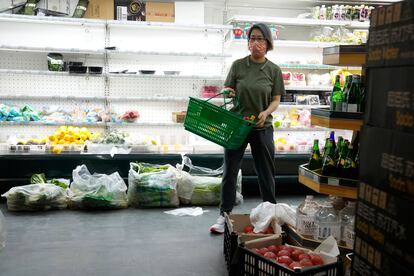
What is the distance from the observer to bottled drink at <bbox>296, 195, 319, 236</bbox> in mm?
2896

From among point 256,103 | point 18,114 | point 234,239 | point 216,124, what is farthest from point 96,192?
point 234,239

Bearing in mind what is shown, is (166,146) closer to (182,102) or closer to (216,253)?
(182,102)

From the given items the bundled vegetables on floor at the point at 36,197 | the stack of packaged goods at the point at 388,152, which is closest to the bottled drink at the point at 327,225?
the stack of packaged goods at the point at 388,152

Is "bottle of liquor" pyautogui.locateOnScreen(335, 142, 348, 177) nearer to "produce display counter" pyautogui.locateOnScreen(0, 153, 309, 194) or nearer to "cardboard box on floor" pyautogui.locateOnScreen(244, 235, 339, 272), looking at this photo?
"cardboard box on floor" pyautogui.locateOnScreen(244, 235, 339, 272)

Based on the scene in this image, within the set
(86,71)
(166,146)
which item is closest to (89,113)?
(86,71)

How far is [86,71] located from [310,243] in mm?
3905

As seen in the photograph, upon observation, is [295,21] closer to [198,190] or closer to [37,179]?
[198,190]

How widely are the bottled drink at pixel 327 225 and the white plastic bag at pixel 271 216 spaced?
300mm

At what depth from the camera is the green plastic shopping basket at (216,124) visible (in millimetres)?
3371

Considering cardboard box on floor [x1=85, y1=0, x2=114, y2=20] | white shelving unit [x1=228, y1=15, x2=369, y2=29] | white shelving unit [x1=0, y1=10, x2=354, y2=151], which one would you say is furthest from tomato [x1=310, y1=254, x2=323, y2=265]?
cardboard box on floor [x1=85, y1=0, x2=114, y2=20]

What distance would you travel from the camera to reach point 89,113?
19.1 feet

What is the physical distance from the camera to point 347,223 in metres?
2.77

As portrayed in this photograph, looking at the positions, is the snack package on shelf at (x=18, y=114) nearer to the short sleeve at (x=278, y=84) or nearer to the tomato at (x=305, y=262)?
the short sleeve at (x=278, y=84)

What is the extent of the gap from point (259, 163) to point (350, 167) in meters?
1.15
